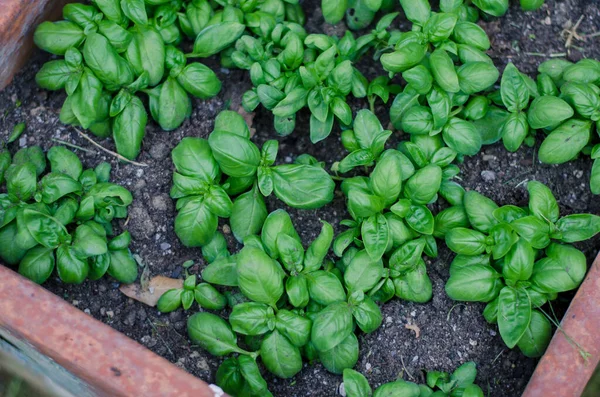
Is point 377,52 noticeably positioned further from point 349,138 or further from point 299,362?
point 299,362

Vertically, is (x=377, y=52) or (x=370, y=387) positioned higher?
(x=377, y=52)

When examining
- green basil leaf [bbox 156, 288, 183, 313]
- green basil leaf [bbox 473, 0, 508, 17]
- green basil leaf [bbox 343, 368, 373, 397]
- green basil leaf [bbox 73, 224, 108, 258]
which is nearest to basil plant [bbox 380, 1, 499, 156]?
green basil leaf [bbox 473, 0, 508, 17]

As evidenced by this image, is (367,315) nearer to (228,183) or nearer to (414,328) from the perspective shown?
(414,328)

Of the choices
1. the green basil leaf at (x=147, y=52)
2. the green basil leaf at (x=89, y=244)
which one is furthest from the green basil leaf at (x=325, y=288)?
the green basil leaf at (x=147, y=52)

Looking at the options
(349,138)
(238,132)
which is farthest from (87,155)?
(349,138)

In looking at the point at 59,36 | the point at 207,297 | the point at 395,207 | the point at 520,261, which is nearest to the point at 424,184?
the point at 395,207
